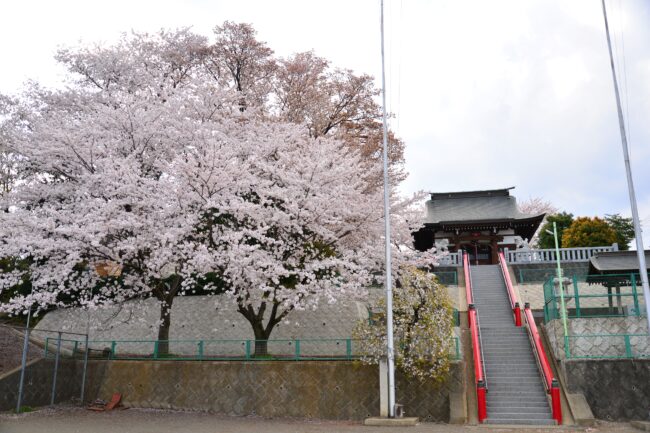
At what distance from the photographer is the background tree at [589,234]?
142 feet

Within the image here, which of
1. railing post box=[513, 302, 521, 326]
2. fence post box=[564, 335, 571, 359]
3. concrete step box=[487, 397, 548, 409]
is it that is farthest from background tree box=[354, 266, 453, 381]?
railing post box=[513, 302, 521, 326]

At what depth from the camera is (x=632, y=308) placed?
18.6m

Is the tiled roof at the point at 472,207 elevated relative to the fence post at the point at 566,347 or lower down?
elevated

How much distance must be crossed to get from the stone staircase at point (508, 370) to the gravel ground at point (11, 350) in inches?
642

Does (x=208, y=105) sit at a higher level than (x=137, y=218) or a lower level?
higher

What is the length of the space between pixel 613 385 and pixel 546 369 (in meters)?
1.92

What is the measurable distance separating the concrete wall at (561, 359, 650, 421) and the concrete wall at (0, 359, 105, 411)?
56.5 feet

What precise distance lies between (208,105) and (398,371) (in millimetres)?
14148

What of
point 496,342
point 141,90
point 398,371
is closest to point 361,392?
point 398,371

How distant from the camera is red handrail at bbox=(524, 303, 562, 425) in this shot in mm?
15445

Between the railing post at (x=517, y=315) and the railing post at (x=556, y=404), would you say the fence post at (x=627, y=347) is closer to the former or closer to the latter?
the railing post at (x=556, y=404)

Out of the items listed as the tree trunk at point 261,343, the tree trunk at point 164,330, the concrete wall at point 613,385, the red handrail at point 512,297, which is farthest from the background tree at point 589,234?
the tree trunk at point 164,330

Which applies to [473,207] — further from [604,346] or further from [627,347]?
[627,347]

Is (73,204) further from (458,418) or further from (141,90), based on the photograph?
(458,418)
